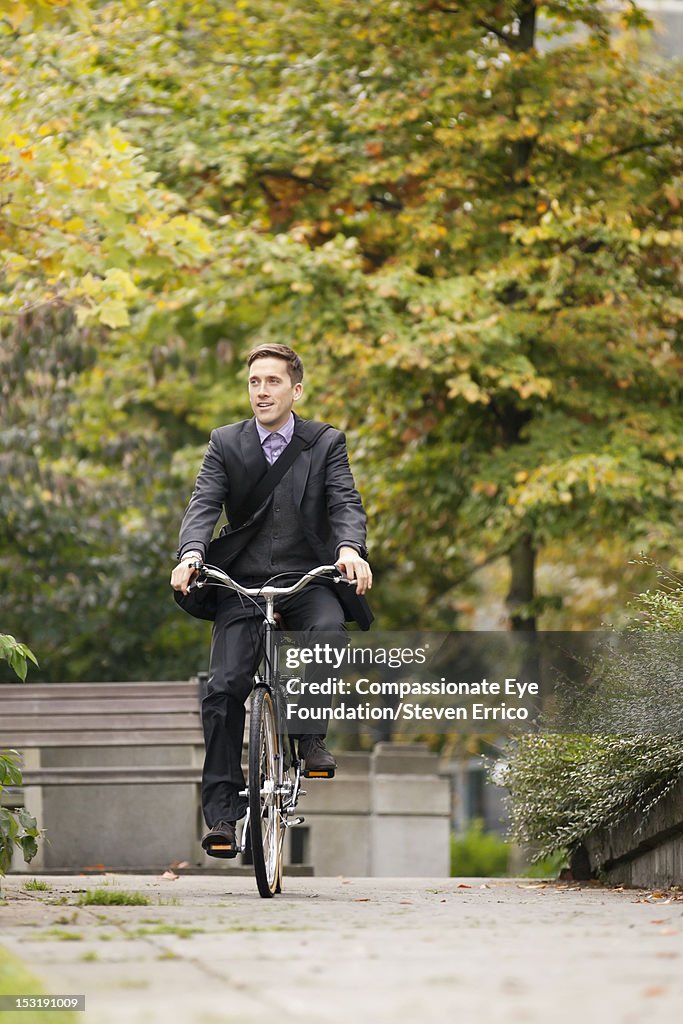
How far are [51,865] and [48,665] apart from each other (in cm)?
502

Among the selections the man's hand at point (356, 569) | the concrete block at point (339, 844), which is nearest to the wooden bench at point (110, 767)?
the concrete block at point (339, 844)

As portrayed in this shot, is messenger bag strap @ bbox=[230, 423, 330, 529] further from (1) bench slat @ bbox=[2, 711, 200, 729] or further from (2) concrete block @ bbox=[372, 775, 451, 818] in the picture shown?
(2) concrete block @ bbox=[372, 775, 451, 818]

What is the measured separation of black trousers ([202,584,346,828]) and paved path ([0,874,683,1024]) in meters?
0.42

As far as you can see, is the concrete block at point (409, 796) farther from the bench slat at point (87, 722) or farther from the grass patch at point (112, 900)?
the grass patch at point (112, 900)

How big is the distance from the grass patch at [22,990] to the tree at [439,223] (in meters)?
9.40

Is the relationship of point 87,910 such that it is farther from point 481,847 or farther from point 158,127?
point 481,847

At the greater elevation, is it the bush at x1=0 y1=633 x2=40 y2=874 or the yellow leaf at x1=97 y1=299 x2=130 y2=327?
the yellow leaf at x1=97 y1=299 x2=130 y2=327

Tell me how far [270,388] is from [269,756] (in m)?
1.48

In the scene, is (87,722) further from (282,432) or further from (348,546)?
(348,546)

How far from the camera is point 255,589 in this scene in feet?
20.9

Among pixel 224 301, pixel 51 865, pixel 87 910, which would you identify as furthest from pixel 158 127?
pixel 87 910

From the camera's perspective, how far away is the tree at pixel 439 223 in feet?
44.7

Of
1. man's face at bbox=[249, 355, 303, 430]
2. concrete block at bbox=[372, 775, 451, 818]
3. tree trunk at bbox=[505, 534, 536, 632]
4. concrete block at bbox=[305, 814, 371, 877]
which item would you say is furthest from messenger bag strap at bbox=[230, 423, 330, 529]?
tree trunk at bbox=[505, 534, 536, 632]

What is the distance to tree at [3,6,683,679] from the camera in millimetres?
13625
